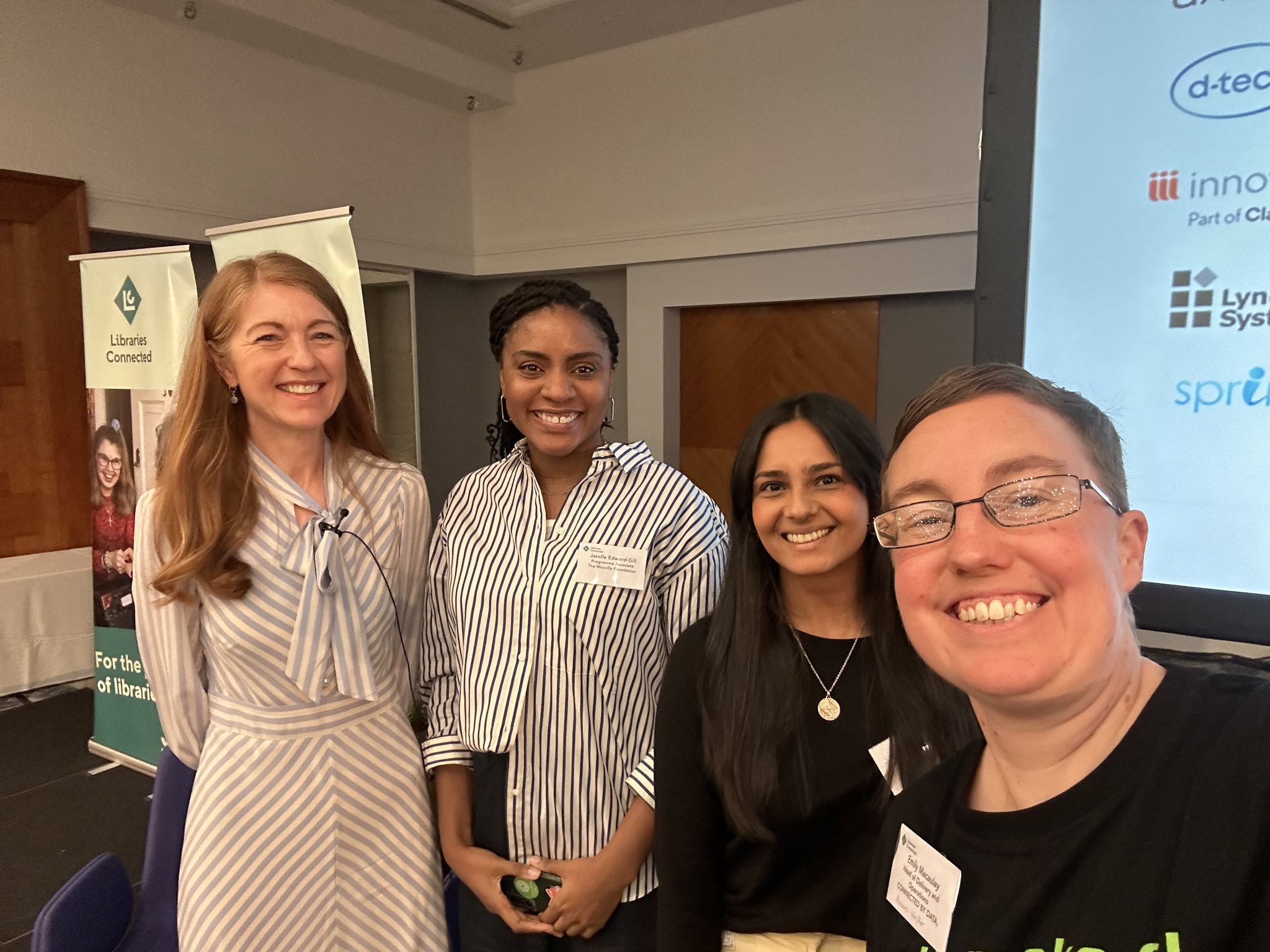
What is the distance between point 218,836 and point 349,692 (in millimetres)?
317

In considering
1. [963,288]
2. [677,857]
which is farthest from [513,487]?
[963,288]

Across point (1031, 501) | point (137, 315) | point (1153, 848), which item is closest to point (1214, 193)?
point (1031, 501)

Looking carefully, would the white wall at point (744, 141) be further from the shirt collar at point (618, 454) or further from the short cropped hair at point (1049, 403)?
the short cropped hair at point (1049, 403)

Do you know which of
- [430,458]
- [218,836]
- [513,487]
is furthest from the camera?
[430,458]

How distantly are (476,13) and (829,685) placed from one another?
489 cm

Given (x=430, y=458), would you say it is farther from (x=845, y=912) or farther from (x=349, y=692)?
(x=845, y=912)

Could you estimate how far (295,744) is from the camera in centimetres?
146

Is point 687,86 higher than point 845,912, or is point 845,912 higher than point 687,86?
point 687,86

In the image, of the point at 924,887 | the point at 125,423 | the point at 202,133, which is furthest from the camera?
the point at 202,133

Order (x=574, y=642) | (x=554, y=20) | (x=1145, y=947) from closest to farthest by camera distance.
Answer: (x=1145, y=947) → (x=574, y=642) → (x=554, y=20)

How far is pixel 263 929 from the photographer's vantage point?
1.42 metres

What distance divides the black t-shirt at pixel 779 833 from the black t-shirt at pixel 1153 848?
406mm

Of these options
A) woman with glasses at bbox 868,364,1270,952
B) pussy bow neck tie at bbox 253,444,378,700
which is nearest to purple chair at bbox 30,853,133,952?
pussy bow neck tie at bbox 253,444,378,700

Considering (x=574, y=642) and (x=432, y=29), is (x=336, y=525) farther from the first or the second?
(x=432, y=29)
